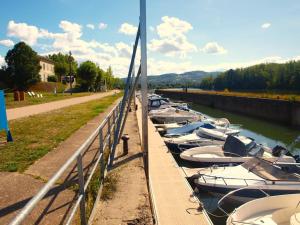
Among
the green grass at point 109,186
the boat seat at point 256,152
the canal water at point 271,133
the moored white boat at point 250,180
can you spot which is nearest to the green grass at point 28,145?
the green grass at point 109,186

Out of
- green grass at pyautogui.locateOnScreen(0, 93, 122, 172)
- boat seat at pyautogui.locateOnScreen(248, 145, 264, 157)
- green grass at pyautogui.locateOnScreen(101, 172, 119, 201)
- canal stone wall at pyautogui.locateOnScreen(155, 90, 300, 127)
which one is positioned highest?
green grass at pyautogui.locateOnScreen(0, 93, 122, 172)

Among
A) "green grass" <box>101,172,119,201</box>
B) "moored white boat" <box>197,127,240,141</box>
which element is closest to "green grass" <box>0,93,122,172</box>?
"green grass" <box>101,172,119,201</box>

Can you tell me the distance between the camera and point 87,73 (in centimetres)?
9112

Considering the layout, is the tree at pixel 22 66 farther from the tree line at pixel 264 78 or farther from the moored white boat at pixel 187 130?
the tree line at pixel 264 78

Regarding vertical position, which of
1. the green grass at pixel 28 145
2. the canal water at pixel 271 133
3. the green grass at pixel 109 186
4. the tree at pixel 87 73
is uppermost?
the tree at pixel 87 73

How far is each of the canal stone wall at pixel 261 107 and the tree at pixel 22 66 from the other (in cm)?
4107

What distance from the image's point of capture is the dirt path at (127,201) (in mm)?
5445

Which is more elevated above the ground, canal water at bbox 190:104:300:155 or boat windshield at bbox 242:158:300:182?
boat windshield at bbox 242:158:300:182

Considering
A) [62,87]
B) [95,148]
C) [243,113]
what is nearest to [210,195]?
[95,148]

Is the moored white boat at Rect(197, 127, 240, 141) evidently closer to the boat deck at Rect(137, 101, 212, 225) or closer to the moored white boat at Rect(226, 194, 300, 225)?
the boat deck at Rect(137, 101, 212, 225)

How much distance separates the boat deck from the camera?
6.21 meters

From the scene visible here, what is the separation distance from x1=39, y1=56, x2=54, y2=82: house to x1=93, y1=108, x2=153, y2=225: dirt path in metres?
83.9

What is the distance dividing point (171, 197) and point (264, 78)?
11884cm

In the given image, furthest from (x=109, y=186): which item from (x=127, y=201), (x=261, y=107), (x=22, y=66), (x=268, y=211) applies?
(x=22, y=66)
